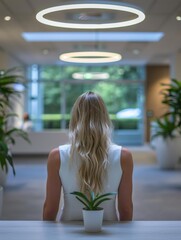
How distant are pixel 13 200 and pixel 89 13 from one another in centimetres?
365

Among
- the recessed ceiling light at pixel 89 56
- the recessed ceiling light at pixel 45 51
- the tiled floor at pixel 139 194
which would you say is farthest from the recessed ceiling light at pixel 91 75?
the tiled floor at pixel 139 194

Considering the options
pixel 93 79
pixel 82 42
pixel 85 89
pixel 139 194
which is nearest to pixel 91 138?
pixel 139 194

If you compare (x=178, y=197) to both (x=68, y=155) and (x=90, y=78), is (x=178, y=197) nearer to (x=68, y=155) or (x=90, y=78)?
(x=68, y=155)

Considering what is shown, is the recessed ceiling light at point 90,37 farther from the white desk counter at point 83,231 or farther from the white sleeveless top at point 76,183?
the white desk counter at point 83,231

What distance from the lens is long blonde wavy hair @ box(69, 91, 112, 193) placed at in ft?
5.91

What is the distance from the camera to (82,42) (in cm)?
1080

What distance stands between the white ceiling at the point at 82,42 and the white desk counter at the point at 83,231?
12.6ft

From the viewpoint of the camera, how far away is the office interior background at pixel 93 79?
6.51 metres

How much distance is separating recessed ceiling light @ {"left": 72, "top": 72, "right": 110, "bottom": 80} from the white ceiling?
3.36 ft

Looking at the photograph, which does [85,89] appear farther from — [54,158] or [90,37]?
[54,158]

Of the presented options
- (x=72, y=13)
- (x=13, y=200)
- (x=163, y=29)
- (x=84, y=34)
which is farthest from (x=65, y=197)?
(x=84, y=34)

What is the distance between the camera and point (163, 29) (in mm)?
8883

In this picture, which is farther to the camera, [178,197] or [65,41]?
[65,41]

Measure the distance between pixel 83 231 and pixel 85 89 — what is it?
14792mm
